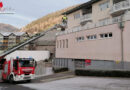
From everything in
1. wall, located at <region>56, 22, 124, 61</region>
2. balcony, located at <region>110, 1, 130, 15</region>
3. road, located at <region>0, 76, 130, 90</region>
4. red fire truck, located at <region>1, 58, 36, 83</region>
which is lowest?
road, located at <region>0, 76, 130, 90</region>

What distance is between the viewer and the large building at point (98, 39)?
20.7m

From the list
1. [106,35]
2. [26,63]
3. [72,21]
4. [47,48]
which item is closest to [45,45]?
[47,48]

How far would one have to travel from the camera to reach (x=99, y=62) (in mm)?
23766

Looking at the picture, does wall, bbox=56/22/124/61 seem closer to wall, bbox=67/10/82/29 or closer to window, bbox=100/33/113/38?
window, bbox=100/33/113/38

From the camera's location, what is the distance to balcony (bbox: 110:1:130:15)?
23117mm

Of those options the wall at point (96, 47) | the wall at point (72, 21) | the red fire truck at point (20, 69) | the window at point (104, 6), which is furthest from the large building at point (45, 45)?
the red fire truck at point (20, 69)

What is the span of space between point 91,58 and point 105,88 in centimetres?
1288

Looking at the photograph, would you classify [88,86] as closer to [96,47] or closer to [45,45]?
[96,47]

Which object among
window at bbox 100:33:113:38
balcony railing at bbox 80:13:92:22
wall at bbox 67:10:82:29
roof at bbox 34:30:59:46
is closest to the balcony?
window at bbox 100:33:113:38

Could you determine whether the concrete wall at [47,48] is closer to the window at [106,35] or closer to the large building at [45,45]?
the large building at [45,45]

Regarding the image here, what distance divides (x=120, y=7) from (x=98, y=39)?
5903mm

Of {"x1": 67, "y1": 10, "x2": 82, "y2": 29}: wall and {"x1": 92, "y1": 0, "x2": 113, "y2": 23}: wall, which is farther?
{"x1": 67, "y1": 10, "x2": 82, "y2": 29}: wall

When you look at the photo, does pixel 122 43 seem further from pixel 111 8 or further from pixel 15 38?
pixel 15 38

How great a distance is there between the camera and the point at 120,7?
78.5ft
